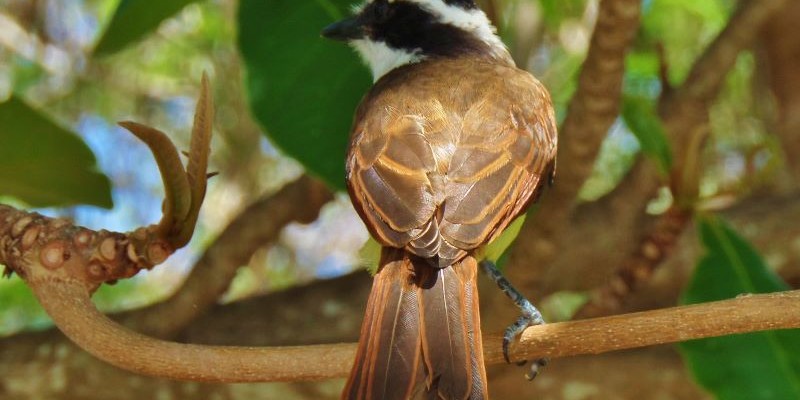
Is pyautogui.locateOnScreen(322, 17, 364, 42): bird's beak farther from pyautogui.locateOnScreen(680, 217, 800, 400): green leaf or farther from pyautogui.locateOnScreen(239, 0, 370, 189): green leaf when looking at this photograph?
pyautogui.locateOnScreen(680, 217, 800, 400): green leaf

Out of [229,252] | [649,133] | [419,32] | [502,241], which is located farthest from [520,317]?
[229,252]

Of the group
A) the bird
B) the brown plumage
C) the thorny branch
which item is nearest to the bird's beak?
the bird

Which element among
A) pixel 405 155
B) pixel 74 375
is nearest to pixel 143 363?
pixel 405 155

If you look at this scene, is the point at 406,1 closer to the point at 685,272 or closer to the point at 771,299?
the point at 685,272

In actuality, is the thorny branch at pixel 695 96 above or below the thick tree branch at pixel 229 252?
above

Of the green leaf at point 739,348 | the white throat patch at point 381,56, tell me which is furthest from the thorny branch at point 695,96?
the white throat patch at point 381,56

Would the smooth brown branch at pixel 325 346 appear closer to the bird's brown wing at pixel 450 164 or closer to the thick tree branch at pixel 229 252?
the bird's brown wing at pixel 450 164

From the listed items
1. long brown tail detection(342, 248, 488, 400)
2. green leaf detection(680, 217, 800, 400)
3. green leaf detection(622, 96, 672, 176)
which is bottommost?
green leaf detection(680, 217, 800, 400)
